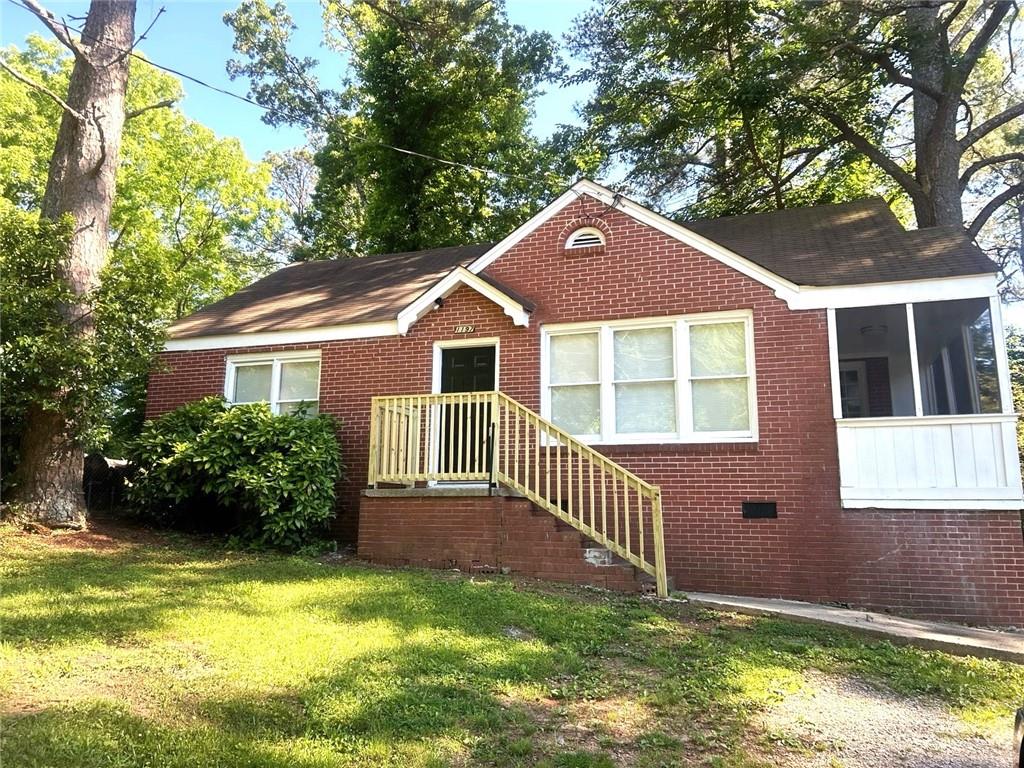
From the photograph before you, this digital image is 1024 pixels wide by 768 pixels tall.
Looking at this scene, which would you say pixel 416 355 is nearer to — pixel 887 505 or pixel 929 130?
pixel 887 505

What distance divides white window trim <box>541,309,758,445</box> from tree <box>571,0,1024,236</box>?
25.2 ft

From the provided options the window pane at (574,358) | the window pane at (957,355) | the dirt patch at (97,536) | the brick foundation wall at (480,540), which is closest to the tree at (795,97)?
the window pane at (957,355)

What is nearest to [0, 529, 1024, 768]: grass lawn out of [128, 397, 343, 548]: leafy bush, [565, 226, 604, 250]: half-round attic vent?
[128, 397, 343, 548]: leafy bush

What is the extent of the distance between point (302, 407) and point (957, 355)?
10.3m

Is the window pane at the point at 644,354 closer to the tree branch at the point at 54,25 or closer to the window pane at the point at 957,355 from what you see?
the window pane at the point at 957,355

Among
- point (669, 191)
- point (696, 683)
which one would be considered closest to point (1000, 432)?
point (696, 683)

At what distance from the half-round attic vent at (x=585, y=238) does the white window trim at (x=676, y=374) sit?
46.5 inches

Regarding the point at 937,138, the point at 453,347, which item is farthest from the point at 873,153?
the point at 453,347

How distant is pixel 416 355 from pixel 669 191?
39.8ft

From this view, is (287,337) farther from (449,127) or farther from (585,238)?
(449,127)

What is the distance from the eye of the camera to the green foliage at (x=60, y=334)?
836cm

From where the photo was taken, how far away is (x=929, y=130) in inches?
627

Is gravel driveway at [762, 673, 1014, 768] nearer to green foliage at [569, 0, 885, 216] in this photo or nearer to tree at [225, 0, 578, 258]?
green foliage at [569, 0, 885, 216]

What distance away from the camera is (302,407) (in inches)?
406
